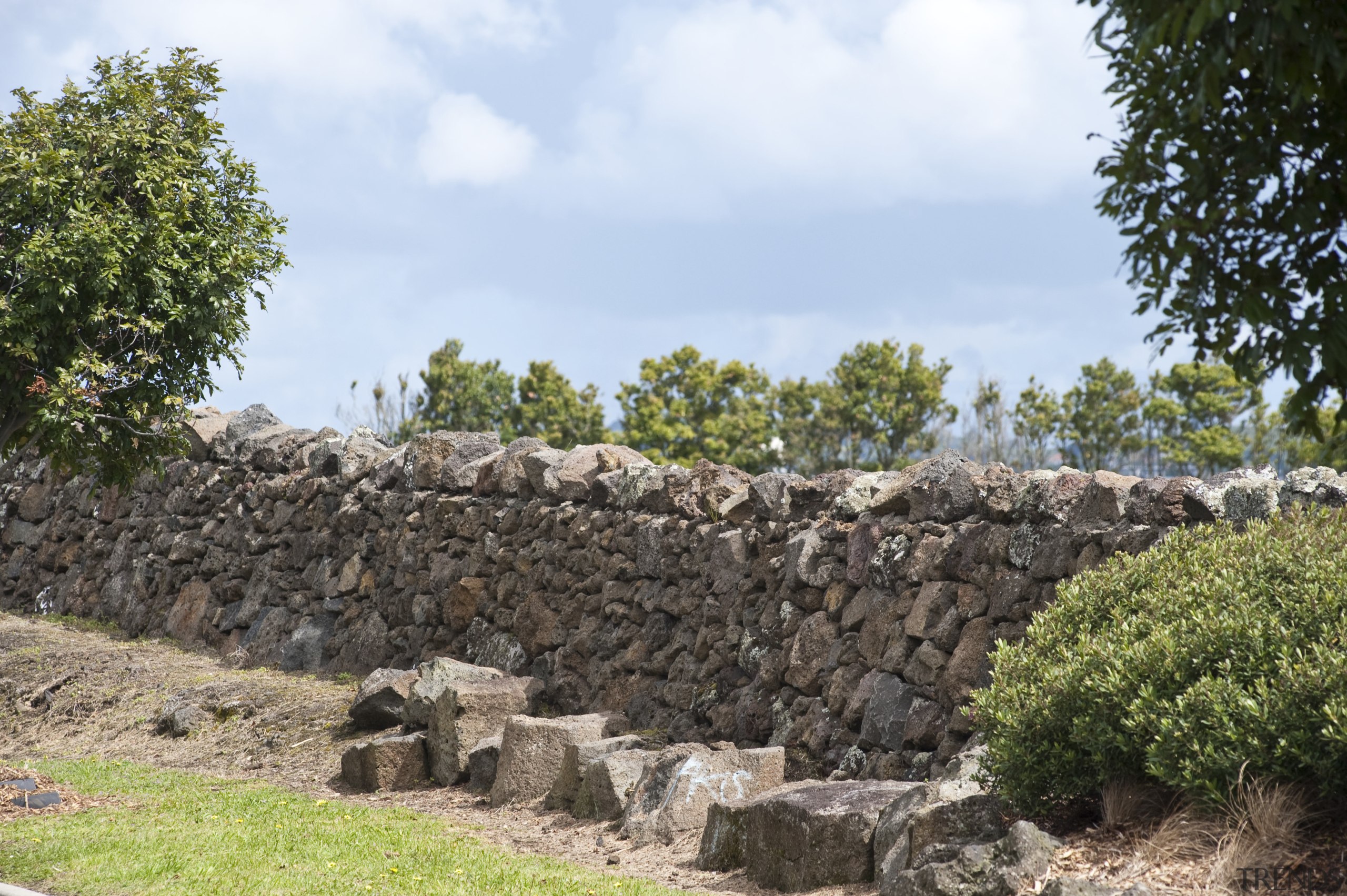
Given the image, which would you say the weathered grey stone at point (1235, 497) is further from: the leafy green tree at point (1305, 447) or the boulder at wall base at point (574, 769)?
the boulder at wall base at point (574, 769)

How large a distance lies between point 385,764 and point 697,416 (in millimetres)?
30114

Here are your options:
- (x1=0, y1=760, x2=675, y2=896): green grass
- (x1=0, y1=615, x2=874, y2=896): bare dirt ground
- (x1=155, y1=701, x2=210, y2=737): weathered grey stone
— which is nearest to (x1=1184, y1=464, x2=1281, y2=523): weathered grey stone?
(x1=0, y1=615, x2=874, y2=896): bare dirt ground

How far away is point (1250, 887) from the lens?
5.07 metres

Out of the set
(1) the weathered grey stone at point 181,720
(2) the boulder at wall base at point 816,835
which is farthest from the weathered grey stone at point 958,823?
(1) the weathered grey stone at point 181,720

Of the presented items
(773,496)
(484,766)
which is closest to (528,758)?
(484,766)

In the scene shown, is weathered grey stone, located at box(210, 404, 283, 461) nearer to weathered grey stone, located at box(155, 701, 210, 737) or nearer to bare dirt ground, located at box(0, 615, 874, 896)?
bare dirt ground, located at box(0, 615, 874, 896)

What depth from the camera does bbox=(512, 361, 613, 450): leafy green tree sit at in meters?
40.1

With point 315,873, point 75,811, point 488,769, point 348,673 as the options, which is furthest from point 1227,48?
point 348,673

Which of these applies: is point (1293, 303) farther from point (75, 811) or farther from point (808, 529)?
point (75, 811)

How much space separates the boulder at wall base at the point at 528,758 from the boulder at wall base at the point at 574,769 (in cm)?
12

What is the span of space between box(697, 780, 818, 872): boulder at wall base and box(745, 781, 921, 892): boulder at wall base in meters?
0.06

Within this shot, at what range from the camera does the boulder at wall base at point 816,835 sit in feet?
22.4

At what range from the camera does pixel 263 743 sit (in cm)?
1134

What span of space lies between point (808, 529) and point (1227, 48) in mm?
6250
